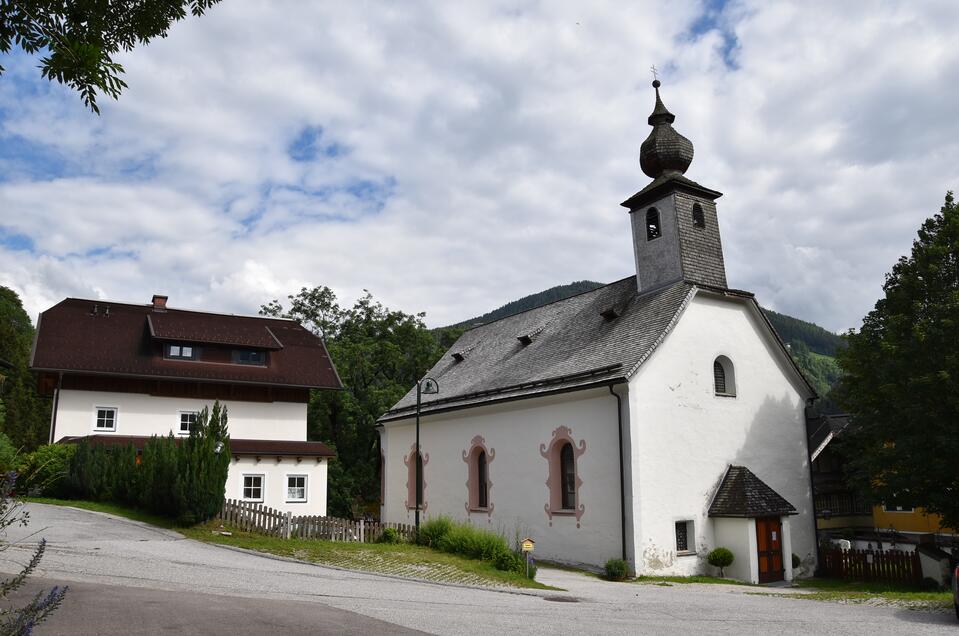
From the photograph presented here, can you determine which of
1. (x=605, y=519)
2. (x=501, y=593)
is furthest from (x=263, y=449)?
(x=501, y=593)

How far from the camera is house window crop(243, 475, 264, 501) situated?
3016 centimetres

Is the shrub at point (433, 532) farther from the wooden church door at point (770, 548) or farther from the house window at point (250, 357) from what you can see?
the house window at point (250, 357)

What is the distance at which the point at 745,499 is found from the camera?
2073 centimetres

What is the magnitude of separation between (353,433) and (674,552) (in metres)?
24.7

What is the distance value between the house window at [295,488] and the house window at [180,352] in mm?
7424

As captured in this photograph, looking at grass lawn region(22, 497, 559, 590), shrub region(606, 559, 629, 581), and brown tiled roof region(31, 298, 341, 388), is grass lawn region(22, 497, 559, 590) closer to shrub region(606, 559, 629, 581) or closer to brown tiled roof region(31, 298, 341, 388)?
shrub region(606, 559, 629, 581)

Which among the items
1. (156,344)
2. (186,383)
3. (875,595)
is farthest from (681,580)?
(156,344)

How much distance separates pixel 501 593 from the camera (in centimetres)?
1455

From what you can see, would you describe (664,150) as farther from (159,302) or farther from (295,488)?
(159,302)

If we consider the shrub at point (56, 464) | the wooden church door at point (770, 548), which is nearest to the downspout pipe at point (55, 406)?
the shrub at point (56, 464)

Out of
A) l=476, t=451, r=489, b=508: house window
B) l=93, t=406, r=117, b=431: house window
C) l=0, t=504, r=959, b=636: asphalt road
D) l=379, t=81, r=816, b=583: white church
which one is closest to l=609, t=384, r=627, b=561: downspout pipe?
l=379, t=81, r=816, b=583: white church

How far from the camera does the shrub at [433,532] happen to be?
1967cm

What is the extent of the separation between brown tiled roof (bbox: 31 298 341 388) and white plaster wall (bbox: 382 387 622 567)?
7565mm

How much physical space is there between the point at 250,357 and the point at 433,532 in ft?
59.1
